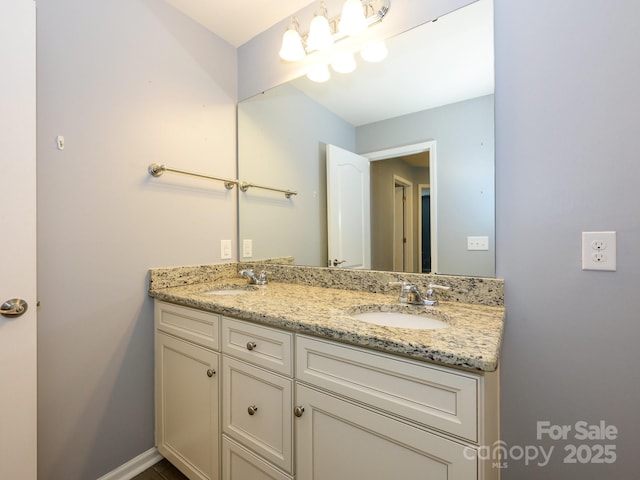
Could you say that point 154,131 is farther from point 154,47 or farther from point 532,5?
point 532,5

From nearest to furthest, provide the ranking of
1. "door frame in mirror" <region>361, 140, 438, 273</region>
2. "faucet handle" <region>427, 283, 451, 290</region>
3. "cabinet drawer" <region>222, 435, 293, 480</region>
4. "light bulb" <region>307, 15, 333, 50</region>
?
"cabinet drawer" <region>222, 435, 293, 480</region> → "faucet handle" <region>427, 283, 451, 290</region> → "door frame in mirror" <region>361, 140, 438, 273</region> → "light bulb" <region>307, 15, 333, 50</region>

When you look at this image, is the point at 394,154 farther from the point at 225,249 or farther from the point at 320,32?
the point at 225,249

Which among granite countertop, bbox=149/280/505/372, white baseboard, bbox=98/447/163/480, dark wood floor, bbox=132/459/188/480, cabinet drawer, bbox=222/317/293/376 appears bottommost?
dark wood floor, bbox=132/459/188/480

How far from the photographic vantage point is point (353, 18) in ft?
4.17

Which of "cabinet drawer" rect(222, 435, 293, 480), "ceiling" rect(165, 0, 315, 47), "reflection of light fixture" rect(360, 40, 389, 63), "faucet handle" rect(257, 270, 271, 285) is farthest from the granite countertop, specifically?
"ceiling" rect(165, 0, 315, 47)

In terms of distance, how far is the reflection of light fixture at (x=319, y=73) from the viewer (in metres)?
1.50

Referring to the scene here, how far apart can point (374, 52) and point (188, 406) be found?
1.79 m

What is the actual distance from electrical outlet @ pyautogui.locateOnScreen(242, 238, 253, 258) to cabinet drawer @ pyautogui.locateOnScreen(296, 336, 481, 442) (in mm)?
1069

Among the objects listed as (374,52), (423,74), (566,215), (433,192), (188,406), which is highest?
(374,52)

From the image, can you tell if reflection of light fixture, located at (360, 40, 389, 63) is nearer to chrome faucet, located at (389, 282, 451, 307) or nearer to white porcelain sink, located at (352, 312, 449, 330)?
chrome faucet, located at (389, 282, 451, 307)

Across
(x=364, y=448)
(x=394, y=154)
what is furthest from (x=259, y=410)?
(x=394, y=154)

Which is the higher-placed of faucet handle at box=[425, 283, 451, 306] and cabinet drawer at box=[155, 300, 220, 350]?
faucet handle at box=[425, 283, 451, 306]

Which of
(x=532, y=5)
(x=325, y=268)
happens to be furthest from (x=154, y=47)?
(x=532, y=5)

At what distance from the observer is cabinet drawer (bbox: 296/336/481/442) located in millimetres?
620
